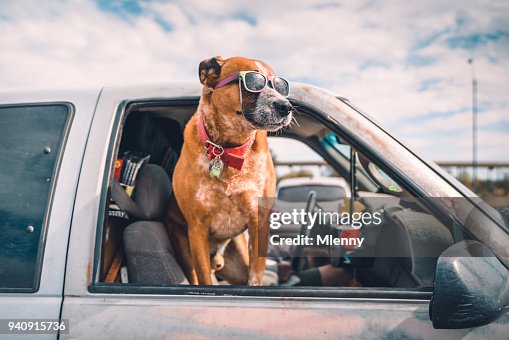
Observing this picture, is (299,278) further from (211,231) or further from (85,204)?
(85,204)

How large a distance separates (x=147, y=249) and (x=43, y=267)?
0.54 meters

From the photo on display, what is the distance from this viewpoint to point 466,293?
3.54ft

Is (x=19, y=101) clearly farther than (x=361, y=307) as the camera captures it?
Yes

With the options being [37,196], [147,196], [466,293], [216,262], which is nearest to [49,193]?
[37,196]

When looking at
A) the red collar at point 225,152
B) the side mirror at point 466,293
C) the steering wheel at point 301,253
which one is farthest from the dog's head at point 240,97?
→ the side mirror at point 466,293

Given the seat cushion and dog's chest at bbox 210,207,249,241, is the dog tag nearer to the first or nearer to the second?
dog's chest at bbox 210,207,249,241

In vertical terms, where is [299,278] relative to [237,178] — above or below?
below

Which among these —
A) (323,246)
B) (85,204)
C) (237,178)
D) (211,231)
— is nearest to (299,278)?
(323,246)

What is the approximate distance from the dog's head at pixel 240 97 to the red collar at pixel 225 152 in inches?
5.2

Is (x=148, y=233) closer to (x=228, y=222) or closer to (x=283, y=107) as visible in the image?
(x=228, y=222)

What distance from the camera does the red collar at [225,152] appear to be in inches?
75.4

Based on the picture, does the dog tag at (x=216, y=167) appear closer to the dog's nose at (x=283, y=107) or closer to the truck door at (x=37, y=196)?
the dog's nose at (x=283, y=107)

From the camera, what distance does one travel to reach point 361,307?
1.23 metres

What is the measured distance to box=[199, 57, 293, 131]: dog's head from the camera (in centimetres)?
188
